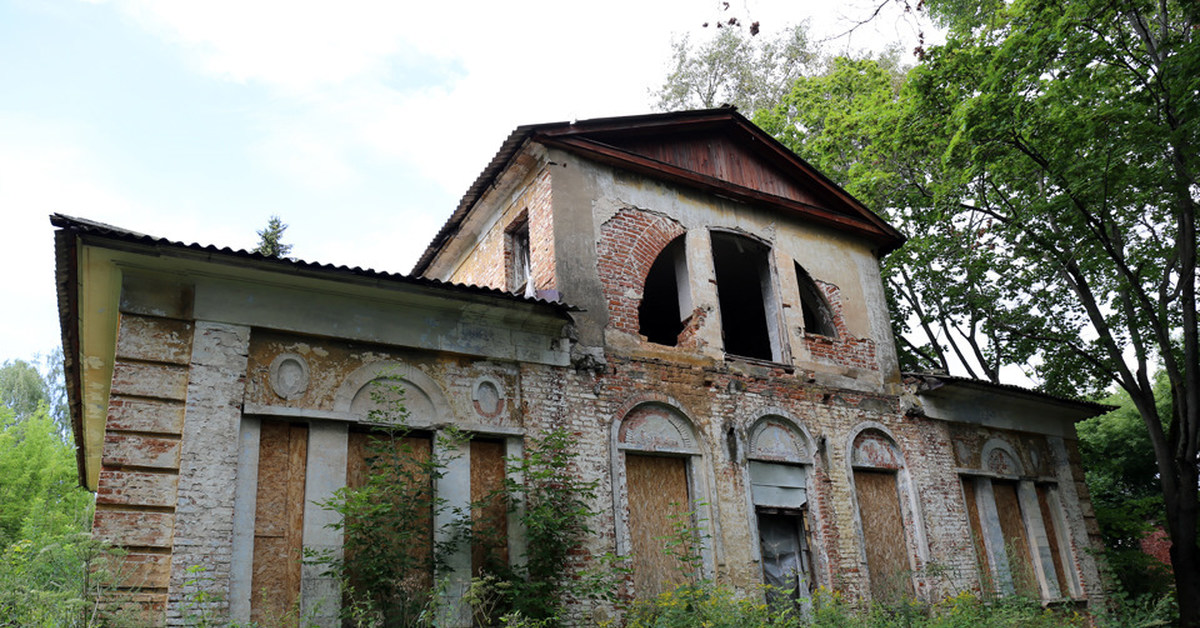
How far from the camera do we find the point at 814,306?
12.8m

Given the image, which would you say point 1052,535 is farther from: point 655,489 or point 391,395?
point 391,395

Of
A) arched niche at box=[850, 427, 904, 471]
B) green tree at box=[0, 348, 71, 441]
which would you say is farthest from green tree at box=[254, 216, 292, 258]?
arched niche at box=[850, 427, 904, 471]

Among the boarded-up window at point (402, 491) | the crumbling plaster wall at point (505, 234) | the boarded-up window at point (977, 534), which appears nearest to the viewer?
the boarded-up window at point (402, 491)

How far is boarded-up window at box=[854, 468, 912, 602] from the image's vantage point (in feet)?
36.3

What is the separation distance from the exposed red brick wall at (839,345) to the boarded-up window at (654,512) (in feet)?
10.3

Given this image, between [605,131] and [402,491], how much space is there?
5725mm

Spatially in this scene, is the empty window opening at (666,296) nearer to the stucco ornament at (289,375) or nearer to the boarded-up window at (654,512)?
the boarded-up window at (654,512)

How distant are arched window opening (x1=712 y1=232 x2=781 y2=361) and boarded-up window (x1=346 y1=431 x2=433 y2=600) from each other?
5.35m

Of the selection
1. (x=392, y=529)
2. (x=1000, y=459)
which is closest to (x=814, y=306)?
(x=1000, y=459)

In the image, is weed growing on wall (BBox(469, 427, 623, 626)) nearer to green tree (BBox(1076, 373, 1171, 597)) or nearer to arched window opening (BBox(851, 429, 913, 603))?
arched window opening (BBox(851, 429, 913, 603))

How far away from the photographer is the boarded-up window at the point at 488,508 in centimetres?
815

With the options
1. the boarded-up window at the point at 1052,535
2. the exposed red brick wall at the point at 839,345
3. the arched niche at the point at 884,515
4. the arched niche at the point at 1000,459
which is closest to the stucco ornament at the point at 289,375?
the exposed red brick wall at the point at 839,345

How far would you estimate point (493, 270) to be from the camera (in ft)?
39.8

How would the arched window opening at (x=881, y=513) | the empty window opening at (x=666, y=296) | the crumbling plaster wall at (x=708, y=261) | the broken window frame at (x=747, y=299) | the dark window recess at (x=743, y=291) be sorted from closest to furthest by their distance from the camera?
the crumbling plaster wall at (x=708, y=261) < the arched window opening at (x=881, y=513) < the empty window opening at (x=666, y=296) < the broken window frame at (x=747, y=299) < the dark window recess at (x=743, y=291)
